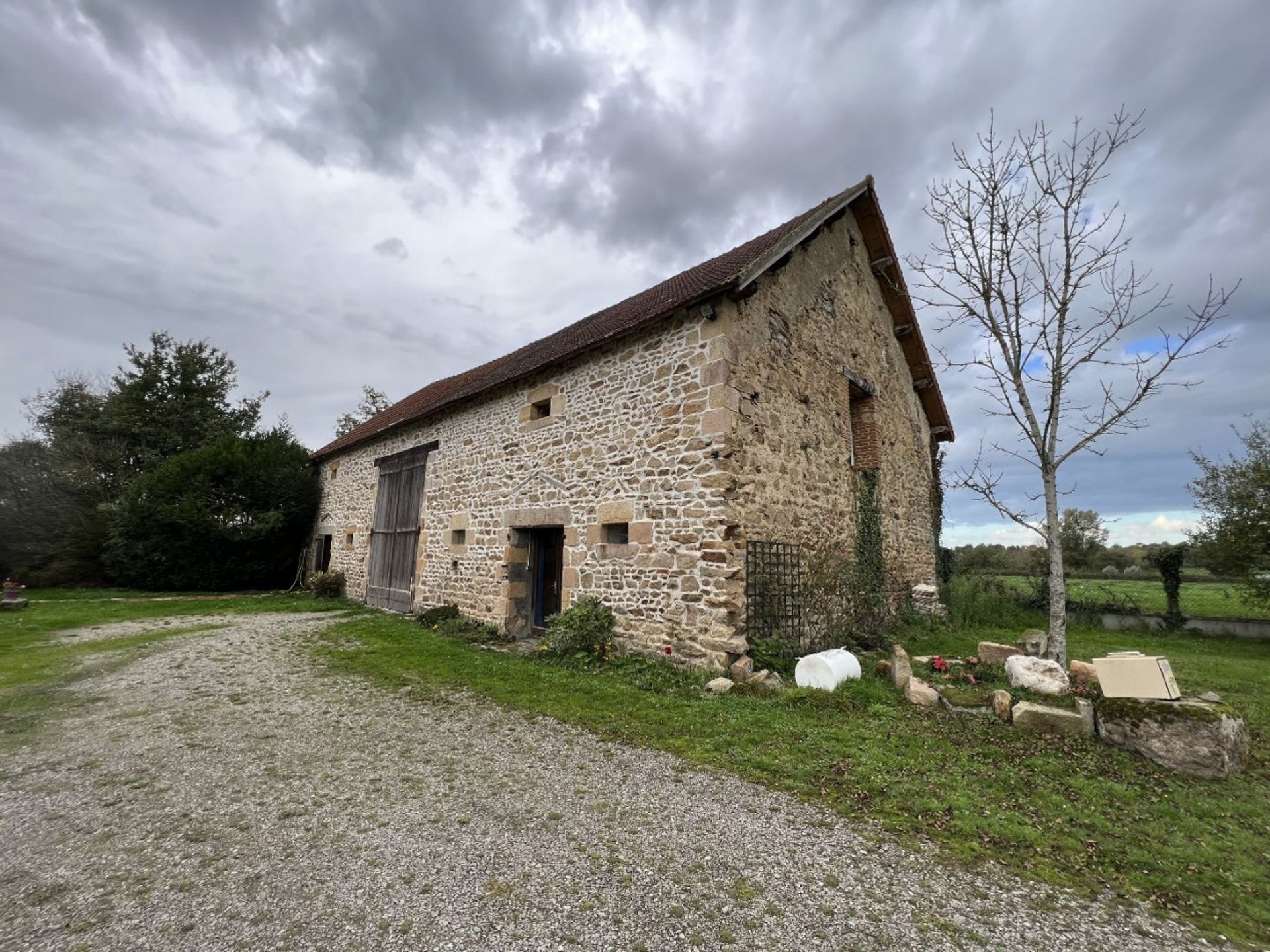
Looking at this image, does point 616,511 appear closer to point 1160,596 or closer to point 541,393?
point 541,393

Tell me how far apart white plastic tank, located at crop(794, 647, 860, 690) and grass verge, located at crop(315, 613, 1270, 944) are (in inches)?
6.3

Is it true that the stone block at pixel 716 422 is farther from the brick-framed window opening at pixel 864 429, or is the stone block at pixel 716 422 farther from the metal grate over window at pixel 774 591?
the brick-framed window opening at pixel 864 429

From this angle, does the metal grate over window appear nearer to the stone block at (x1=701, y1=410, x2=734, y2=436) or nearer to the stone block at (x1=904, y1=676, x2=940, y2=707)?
the stone block at (x1=701, y1=410, x2=734, y2=436)

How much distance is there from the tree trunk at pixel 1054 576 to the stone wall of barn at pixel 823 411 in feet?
8.90

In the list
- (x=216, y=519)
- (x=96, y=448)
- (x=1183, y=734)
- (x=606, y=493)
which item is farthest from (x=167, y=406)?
(x=1183, y=734)

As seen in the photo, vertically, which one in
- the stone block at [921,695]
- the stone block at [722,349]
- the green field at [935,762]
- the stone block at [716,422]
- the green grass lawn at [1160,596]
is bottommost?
the green field at [935,762]

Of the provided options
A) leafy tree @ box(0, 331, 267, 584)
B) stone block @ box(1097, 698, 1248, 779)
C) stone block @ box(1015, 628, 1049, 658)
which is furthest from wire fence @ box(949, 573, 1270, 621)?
leafy tree @ box(0, 331, 267, 584)

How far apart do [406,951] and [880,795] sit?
2.74 metres

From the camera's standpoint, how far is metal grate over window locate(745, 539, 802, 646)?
20.3ft

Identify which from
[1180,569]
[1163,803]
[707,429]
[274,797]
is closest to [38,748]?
[274,797]

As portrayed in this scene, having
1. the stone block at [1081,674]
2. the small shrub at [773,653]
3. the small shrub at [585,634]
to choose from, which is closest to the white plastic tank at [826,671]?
the small shrub at [773,653]

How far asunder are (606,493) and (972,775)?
4.95 m

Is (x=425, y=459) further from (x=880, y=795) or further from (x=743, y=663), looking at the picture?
(x=880, y=795)

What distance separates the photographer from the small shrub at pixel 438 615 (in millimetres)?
9547
